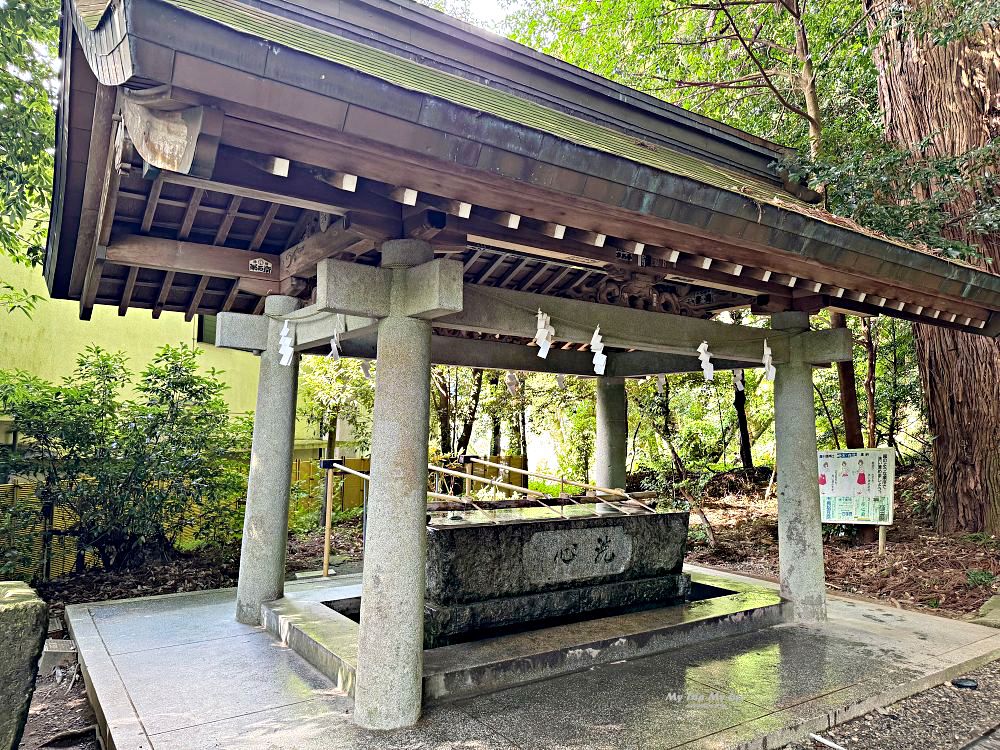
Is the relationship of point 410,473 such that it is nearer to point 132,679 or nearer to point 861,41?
point 132,679

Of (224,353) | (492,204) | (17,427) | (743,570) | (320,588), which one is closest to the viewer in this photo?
(492,204)

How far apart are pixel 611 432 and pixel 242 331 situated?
515cm

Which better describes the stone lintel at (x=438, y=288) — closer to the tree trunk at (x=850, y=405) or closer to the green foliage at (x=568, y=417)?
the tree trunk at (x=850, y=405)

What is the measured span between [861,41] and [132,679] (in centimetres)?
1258

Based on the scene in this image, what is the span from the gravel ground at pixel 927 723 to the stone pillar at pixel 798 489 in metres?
1.30

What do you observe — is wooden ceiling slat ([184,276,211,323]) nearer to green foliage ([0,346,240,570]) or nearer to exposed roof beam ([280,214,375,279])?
exposed roof beam ([280,214,375,279])

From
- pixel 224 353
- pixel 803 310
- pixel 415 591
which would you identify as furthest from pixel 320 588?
pixel 224 353

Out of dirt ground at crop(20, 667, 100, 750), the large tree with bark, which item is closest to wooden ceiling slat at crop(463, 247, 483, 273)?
dirt ground at crop(20, 667, 100, 750)

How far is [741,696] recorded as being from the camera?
4.09 metres

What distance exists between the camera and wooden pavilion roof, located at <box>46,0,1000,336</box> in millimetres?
2256

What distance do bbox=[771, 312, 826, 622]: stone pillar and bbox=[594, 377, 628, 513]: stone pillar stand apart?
9.81 feet

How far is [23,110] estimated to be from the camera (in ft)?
22.6

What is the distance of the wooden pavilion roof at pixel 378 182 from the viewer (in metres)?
2.26

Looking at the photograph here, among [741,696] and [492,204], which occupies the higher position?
[492,204]
